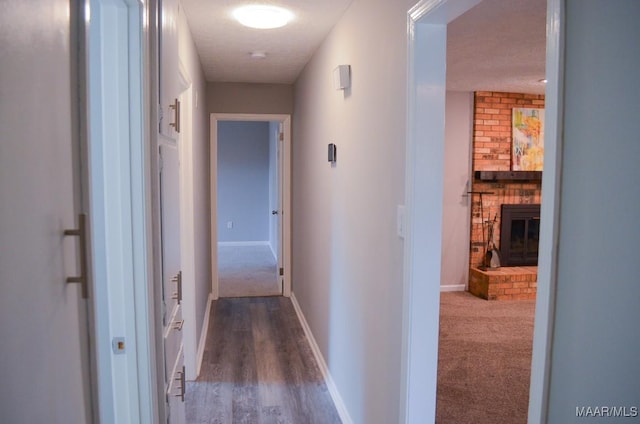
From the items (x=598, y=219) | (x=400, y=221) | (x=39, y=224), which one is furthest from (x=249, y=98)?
(x=598, y=219)

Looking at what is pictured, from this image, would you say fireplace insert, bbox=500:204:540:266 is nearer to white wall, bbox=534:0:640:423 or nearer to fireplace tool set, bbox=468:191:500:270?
fireplace tool set, bbox=468:191:500:270

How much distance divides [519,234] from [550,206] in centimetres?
499

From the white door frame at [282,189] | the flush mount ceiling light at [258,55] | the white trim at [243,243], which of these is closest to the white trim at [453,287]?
the white door frame at [282,189]

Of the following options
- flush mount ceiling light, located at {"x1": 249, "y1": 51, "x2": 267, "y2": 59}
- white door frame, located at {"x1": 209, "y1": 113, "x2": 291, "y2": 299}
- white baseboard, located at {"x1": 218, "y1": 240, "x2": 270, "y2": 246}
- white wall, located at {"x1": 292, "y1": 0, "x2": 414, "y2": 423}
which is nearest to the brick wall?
white door frame, located at {"x1": 209, "y1": 113, "x2": 291, "y2": 299}

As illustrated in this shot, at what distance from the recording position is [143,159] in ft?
4.52

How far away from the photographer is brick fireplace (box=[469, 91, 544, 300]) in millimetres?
5332

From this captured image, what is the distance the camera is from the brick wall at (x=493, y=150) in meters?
5.35

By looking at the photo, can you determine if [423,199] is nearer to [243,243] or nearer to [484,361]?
[484,361]

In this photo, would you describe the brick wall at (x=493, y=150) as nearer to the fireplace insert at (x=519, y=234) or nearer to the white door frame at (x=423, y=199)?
the fireplace insert at (x=519, y=234)

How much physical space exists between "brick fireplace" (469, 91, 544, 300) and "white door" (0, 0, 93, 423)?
4990 millimetres

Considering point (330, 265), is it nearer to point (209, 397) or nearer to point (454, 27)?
point (209, 397)

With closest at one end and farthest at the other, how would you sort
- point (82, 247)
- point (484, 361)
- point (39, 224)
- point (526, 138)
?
point (39, 224) < point (82, 247) < point (484, 361) < point (526, 138)

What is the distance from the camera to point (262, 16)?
2.68 meters

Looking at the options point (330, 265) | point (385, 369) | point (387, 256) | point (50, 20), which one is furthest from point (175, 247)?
point (330, 265)
